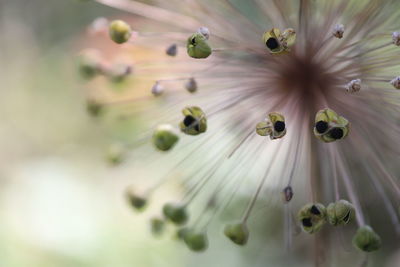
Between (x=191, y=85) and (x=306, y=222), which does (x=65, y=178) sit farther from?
(x=306, y=222)

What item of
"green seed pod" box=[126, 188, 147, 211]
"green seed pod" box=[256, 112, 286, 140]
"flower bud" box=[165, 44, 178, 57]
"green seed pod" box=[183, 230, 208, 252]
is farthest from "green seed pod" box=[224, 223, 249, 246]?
"flower bud" box=[165, 44, 178, 57]

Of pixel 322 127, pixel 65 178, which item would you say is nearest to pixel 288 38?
pixel 322 127

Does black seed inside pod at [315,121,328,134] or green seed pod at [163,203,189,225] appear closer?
Result: black seed inside pod at [315,121,328,134]

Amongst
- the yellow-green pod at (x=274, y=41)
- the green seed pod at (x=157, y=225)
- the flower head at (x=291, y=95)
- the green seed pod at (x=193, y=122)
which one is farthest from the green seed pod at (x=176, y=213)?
the yellow-green pod at (x=274, y=41)

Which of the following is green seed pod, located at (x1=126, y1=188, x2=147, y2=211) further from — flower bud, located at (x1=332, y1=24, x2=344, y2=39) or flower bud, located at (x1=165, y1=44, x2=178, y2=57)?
flower bud, located at (x1=332, y1=24, x2=344, y2=39)

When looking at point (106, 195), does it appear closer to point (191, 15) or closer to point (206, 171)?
point (206, 171)
